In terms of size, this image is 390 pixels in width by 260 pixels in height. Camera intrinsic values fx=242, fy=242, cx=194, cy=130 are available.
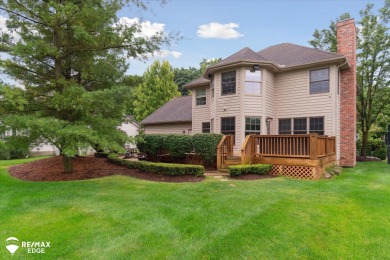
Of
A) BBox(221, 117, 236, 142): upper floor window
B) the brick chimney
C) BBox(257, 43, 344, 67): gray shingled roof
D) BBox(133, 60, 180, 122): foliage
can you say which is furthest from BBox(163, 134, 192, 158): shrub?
BBox(133, 60, 180, 122): foliage

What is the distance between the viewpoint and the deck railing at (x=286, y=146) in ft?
28.5

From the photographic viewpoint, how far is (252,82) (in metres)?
12.0

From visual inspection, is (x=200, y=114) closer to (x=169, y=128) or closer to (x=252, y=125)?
(x=169, y=128)

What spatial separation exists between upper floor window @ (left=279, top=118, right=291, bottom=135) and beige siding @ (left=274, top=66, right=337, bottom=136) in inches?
9.4

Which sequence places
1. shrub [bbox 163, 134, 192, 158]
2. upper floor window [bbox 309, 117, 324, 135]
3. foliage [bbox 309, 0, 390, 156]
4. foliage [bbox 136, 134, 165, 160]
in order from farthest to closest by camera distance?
1. foliage [bbox 309, 0, 390, 156]
2. upper floor window [bbox 309, 117, 324, 135]
3. foliage [bbox 136, 134, 165, 160]
4. shrub [bbox 163, 134, 192, 158]

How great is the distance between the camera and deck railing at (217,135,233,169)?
979cm

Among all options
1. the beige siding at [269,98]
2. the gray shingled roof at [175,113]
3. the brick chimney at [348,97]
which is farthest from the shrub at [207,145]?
the brick chimney at [348,97]

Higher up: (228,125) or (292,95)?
(292,95)

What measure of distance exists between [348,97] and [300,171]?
6.57 meters

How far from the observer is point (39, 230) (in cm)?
397

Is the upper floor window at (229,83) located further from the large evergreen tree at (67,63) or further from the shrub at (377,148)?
the shrub at (377,148)

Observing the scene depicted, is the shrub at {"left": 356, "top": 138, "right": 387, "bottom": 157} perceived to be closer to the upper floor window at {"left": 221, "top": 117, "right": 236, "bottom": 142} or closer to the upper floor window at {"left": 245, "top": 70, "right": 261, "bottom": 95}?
Result: the upper floor window at {"left": 245, "top": 70, "right": 261, "bottom": 95}

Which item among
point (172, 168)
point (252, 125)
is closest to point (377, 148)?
point (252, 125)

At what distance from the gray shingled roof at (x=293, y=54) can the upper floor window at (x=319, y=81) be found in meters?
0.59
